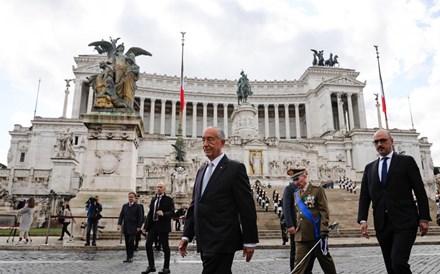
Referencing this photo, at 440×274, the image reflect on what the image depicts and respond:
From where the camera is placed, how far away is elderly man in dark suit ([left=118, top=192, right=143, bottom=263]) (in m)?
8.93

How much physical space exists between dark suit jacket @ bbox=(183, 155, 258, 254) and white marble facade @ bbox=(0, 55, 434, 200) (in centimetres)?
4263

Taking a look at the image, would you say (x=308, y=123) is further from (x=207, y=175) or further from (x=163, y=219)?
(x=207, y=175)

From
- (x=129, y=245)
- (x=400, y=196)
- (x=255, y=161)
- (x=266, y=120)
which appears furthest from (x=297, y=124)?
(x=400, y=196)

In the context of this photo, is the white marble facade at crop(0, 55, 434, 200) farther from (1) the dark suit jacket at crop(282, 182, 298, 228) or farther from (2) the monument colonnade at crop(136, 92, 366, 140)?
(1) the dark suit jacket at crop(282, 182, 298, 228)

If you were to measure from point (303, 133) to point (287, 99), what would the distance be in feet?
35.3

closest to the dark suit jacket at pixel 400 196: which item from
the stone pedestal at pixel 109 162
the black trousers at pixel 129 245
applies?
the black trousers at pixel 129 245

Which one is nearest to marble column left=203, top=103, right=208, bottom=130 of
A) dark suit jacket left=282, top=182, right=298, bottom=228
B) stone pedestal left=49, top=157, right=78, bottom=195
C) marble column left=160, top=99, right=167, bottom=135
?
marble column left=160, top=99, right=167, bottom=135

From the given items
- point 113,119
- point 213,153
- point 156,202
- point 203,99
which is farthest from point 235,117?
point 213,153

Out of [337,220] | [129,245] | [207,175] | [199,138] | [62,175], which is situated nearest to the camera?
[207,175]

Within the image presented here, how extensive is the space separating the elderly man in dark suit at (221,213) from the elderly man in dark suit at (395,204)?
7.26 ft

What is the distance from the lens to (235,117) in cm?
5616

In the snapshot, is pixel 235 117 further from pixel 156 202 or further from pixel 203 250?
pixel 203 250

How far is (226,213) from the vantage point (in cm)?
383

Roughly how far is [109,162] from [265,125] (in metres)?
79.9
